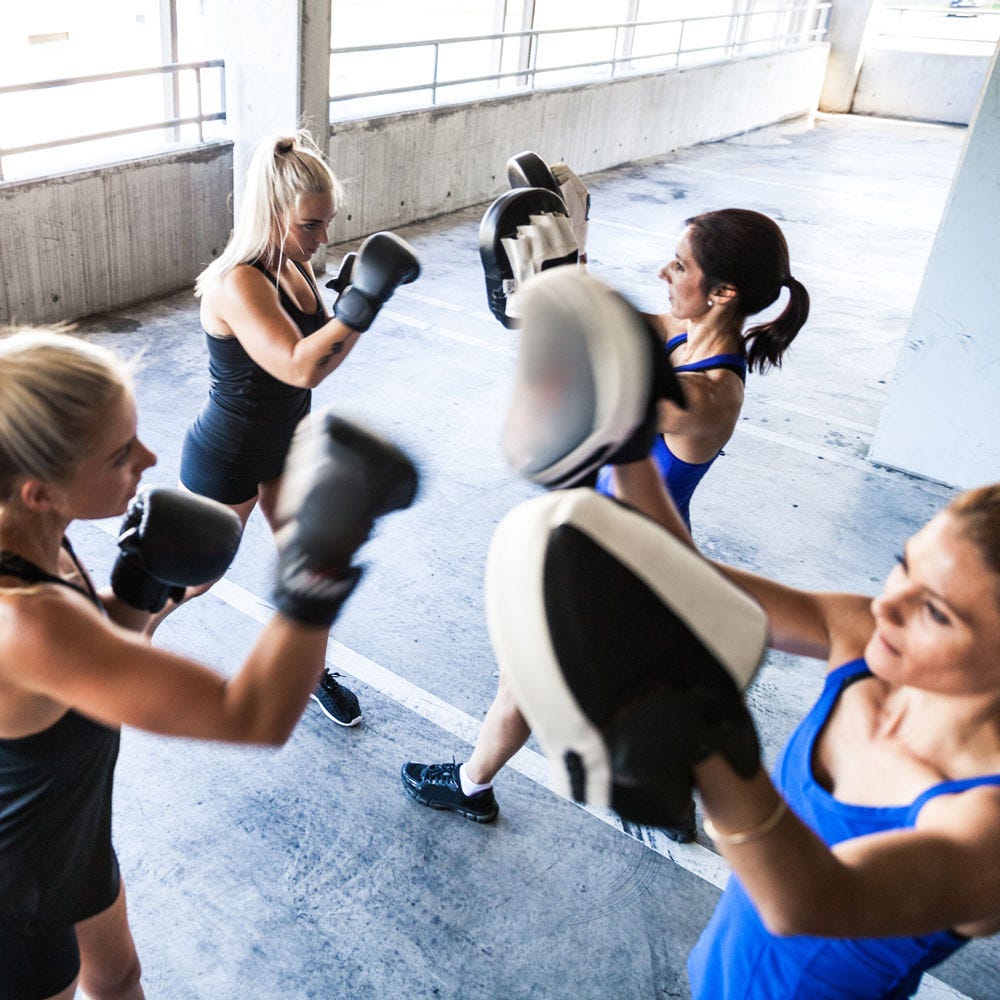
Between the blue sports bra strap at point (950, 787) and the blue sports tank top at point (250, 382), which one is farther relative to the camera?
the blue sports tank top at point (250, 382)

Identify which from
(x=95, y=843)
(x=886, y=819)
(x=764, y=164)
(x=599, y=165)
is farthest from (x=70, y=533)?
(x=764, y=164)

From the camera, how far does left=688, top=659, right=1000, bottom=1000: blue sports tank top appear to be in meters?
1.33

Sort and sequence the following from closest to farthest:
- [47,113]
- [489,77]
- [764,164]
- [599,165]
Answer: [47,113]
[489,77]
[599,165]
[764,164]

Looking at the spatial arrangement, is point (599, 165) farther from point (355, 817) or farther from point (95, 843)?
point (95, 843)

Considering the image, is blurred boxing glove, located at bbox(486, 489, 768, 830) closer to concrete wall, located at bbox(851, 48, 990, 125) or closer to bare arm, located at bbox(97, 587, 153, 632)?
bare arm, located at bbox(97, 587, 153, 632)

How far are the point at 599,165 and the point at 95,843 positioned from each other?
39.7 feet

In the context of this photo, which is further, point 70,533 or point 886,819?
point 70,533

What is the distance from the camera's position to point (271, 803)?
299cm

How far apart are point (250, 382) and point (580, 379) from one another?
1886mm

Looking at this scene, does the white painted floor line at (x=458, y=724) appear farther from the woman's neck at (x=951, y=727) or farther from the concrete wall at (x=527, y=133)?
the concrete wall at (x=527, y=133)

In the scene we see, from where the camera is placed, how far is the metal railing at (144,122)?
579cm

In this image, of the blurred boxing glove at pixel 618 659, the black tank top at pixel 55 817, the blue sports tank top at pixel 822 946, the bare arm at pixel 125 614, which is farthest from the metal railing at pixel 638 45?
the blurred boxing glove at pixel 618 659

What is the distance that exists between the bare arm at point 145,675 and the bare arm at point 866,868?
0.67 meters

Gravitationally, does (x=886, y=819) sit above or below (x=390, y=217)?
above
